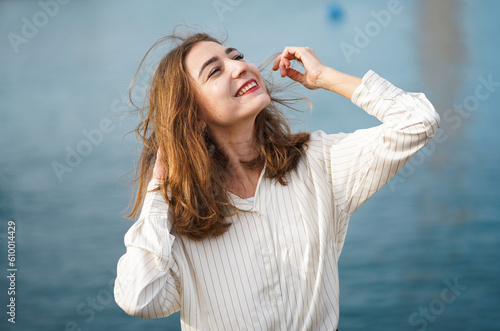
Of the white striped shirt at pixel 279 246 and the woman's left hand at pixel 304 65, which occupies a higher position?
the woman's left hand at pixel 304 65

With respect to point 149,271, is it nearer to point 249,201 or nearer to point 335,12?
point 249,201

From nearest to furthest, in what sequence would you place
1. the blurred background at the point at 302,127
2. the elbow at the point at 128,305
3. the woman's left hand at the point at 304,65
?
1. the elbow at the point at 128,305
2. the woman's left hand at the point at 304,65
3. the blurred background at the point at 302,127

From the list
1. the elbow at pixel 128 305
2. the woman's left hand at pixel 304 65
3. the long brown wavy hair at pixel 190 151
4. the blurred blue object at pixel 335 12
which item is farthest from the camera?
the blurred blue object at pixel 335 12

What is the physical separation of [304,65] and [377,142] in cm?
36

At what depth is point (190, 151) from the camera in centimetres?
166

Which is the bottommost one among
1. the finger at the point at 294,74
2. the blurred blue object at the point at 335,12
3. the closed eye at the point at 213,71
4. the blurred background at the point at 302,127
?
the blurred background at the point at 302,127

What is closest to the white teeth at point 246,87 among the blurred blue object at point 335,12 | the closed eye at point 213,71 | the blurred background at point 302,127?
the closed eye at point 213,71

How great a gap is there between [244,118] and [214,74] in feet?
0.58

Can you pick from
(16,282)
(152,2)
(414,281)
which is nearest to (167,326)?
(16,282)

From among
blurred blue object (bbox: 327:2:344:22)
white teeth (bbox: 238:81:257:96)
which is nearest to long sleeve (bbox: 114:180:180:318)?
white teeth (bbox: 238:81:257:96)

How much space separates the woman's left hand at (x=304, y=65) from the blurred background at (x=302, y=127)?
7.65 ft

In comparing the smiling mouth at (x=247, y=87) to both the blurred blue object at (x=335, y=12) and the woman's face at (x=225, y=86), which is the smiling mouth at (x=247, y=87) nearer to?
the woman's face at (x=225, y=86)

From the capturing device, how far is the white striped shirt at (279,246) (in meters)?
1.48

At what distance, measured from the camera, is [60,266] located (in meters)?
3.93
